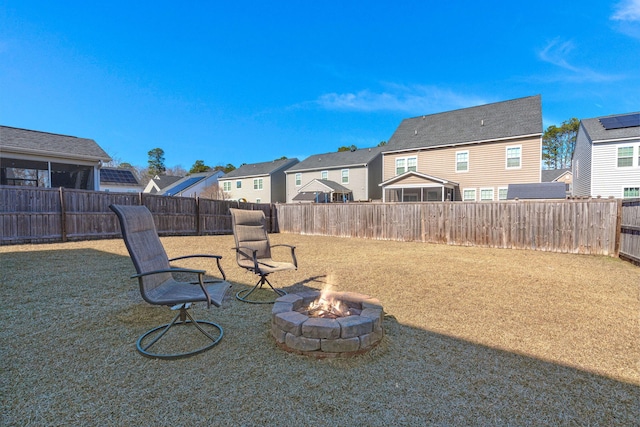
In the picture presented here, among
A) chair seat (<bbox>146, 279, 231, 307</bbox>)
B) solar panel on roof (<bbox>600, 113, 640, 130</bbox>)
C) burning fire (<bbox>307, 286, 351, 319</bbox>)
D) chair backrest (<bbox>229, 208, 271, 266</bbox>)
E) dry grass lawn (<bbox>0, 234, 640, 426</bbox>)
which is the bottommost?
dry grass lawn (<bbox>0, 234, 640, 426</bbox>)

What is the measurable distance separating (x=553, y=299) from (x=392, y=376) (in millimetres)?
3656

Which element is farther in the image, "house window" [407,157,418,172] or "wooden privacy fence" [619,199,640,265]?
"house window" [407,157,418,172]

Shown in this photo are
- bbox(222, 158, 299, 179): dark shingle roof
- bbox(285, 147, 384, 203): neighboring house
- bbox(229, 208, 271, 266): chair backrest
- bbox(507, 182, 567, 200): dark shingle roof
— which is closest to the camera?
bbox(229, 208, 271, 266): chair backrest

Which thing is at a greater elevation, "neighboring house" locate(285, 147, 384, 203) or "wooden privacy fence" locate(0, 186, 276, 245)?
"neighboring house" locate(285, 147, 384, 203)

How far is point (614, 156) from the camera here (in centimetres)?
1686

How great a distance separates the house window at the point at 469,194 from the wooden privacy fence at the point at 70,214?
15816mm

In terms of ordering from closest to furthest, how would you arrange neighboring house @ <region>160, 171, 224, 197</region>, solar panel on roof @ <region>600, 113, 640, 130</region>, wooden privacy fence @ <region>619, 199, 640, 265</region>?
wooden privacy fence @ <region>619, 199, 640, 265</region>, solar panel on roof @ <region>600, 113, 640, 130</region>, neighboring house @ <region>160, 171, 224, 197</region>

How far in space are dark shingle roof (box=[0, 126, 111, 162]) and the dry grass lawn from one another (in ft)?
36.0

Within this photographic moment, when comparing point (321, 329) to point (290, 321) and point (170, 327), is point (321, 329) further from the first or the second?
point (170, 327)

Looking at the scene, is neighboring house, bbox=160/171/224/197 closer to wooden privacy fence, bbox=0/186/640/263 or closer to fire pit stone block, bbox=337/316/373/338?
wooden privacy fence, bbox=0/186/640/263

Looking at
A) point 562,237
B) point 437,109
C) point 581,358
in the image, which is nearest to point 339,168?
point 437,109

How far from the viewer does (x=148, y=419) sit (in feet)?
6.10

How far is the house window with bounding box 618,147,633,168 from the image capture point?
16.4m

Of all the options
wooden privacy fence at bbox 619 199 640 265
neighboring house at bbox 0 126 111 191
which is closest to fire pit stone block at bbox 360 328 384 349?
wooden privacy fence at bbox 619 199 640 265
